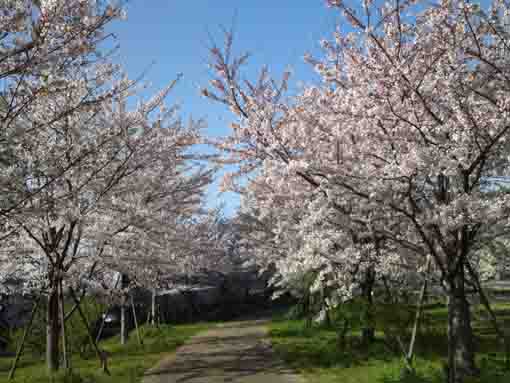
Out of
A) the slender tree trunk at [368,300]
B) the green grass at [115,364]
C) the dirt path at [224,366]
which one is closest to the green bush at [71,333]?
the green grass at [115,364]

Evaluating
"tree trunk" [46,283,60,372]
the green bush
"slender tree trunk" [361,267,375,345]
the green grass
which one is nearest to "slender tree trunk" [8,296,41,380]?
the green grass

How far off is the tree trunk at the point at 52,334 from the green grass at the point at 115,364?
0.33 metres

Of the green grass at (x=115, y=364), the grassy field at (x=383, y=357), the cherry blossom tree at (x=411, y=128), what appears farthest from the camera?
the green grass at (x=115, y=364)

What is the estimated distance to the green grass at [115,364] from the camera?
30.3 feet

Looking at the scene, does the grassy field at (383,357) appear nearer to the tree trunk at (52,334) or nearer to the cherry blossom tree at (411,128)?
the cherry blossom tree at (411,128)

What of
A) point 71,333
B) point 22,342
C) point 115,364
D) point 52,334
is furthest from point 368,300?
point 71,333

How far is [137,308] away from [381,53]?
87.6 feet

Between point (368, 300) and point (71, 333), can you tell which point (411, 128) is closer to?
point (368, 300)

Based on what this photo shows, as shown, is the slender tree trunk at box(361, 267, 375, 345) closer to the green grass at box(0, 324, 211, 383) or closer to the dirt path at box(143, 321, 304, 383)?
the dirt path at box(143, 321, 304, 383)

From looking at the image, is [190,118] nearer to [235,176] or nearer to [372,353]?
[235,176]

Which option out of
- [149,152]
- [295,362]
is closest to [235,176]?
[149,152]

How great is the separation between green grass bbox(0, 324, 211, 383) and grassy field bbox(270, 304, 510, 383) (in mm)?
3574

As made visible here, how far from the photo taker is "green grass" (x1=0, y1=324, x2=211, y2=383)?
30.3 feet

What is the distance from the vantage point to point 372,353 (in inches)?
430
